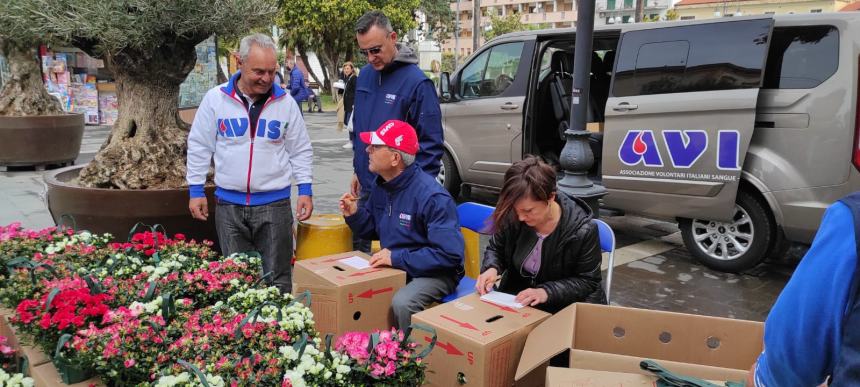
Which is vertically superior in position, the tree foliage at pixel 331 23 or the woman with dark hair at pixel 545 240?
the tree foliage at pixel 331 23

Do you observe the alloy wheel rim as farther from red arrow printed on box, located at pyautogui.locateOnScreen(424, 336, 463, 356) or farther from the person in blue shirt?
the person in blue shirt

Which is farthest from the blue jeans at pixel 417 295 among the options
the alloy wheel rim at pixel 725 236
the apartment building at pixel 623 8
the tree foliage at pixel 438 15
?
the apartment building at pixel 623 8

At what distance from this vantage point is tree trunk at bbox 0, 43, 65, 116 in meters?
8.27

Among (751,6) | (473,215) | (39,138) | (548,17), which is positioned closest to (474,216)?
(473,215)

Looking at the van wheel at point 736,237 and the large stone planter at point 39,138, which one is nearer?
the van wheel at point 736,237

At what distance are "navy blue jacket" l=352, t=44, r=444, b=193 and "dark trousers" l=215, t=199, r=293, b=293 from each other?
0.60 meters

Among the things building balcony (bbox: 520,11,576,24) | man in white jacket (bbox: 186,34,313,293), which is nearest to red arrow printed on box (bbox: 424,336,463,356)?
man in white jacket (bbox: 186,34,313,293)

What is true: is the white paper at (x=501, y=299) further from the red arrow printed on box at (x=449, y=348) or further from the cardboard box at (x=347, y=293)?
the cardboard box at (x=347, y=293)

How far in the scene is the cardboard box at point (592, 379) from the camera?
179cm

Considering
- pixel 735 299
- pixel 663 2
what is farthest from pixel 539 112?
pixel 663 2

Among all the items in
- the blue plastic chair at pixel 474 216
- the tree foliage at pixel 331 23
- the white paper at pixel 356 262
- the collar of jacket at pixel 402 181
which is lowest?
the white paper at pixel 356 262

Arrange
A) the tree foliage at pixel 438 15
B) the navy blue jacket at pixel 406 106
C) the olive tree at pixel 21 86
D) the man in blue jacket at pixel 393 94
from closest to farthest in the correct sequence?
1. the man in blue jacket at pixel 393 94
2. the navy blue jacket at pixel 406 106
3. the olive tree at pixel 21 86
4. the tree foliage at pixel 438 15

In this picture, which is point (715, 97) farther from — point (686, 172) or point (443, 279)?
point (443, 279)

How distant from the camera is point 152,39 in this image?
383 cm
